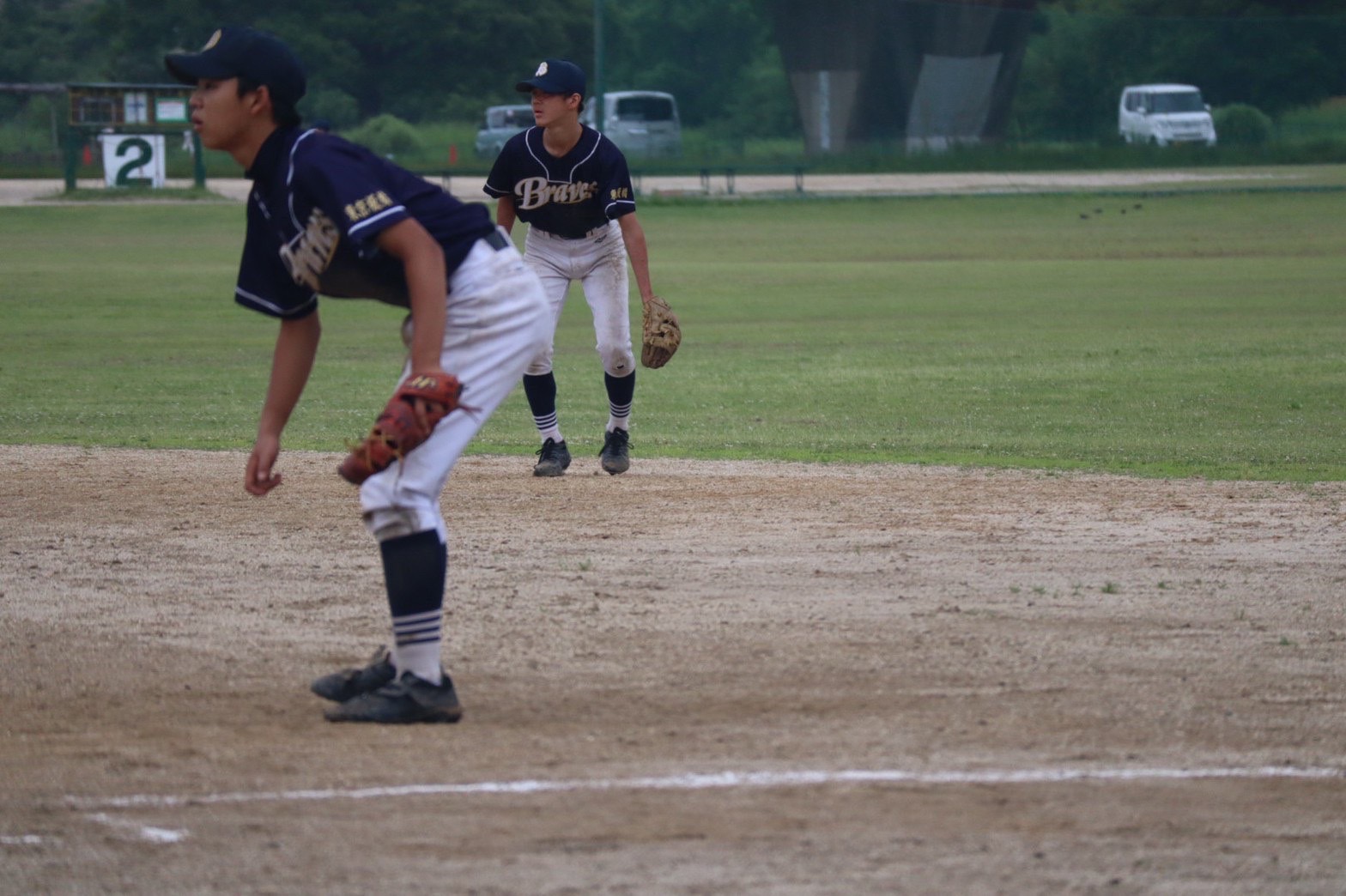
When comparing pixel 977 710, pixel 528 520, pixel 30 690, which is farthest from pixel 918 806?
pixel 528 520

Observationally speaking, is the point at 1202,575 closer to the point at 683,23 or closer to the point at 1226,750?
the point at 1226,750

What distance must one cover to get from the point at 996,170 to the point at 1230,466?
27.3 metres

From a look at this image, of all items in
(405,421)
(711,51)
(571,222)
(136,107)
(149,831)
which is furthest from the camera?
(711,51)

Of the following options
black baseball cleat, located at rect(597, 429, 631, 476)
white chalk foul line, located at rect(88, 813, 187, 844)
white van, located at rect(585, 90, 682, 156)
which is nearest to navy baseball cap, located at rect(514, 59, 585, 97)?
black baseball cleat, located at rect(597, 429, 631, 476)

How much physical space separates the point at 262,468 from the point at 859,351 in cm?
1049

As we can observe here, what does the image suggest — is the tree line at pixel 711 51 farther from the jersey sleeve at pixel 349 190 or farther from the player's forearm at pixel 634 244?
the jersey sleeve at pixel 349 190

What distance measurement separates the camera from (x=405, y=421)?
12.2 feet

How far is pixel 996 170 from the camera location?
3478cm

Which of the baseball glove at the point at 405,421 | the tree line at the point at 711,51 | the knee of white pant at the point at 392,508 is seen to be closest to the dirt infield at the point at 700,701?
the knee of white pant at the point at 392,508

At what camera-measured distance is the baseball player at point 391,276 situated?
3758 mm

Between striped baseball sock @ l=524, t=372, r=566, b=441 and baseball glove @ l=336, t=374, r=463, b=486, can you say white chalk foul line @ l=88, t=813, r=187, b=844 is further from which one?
striped baseball sock @ l=524, t=372, r=566, b=441

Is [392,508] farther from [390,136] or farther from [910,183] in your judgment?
[390,136]

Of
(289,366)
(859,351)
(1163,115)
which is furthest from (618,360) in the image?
(1163,115)

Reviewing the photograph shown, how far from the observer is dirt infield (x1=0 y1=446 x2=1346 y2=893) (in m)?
3.18
